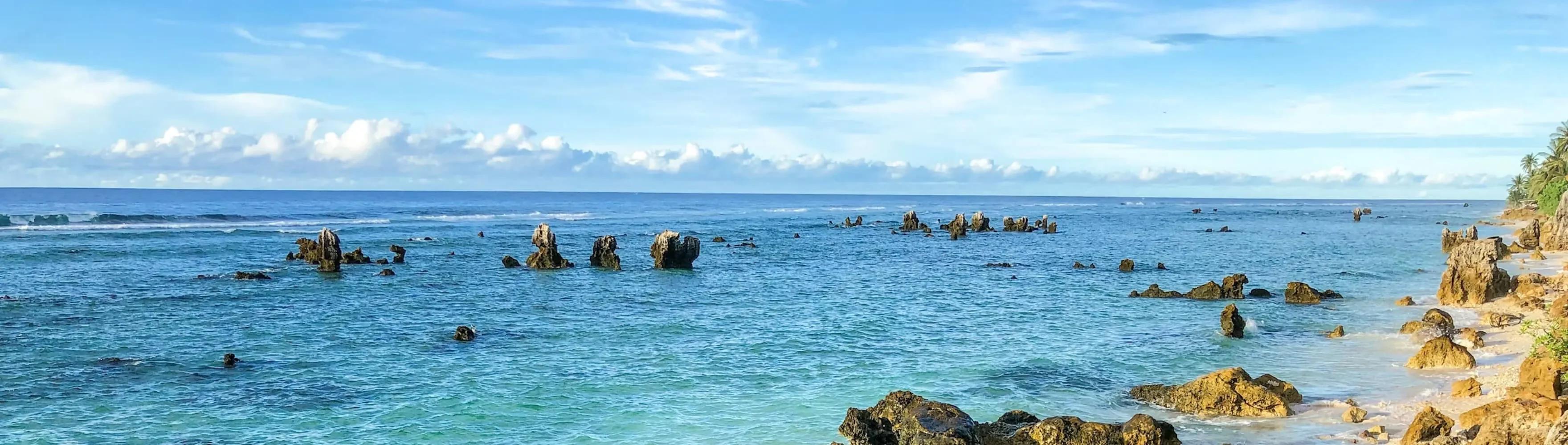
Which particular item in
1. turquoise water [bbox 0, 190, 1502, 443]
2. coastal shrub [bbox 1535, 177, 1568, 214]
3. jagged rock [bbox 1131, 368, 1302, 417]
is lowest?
turquoise water [bbox 0, 190, 1502, 443]

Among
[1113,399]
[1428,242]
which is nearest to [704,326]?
[1113,399]

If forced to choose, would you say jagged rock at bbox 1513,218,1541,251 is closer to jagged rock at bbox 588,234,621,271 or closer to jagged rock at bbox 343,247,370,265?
jagged rock at bbox 588,234,621,271

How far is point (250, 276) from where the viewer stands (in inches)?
2153

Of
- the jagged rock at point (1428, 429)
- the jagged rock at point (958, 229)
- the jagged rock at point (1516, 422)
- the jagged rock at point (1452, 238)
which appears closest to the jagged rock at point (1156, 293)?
the jagged rock at point (1516, 422)

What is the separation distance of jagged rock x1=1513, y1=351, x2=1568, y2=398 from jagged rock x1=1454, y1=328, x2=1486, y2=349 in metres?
7.98

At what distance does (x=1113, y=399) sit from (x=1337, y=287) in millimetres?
33969

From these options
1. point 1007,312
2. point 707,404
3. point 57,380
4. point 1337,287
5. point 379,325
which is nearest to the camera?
point 707,404

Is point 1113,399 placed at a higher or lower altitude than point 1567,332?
lower

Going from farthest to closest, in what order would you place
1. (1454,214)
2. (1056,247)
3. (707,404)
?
(1454,214)
(1056,247)
(707,404)

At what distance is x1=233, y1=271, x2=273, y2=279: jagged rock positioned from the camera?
2140 inches

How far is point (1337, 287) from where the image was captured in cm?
5231

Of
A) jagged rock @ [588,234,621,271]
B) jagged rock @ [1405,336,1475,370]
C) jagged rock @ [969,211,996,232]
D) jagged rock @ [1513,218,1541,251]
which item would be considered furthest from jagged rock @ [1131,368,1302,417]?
jagged rock @ [969,211,996,232]

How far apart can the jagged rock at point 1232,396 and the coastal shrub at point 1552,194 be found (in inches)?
3331

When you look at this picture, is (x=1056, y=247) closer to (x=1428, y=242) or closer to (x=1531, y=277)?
(x=1428, y=242)
